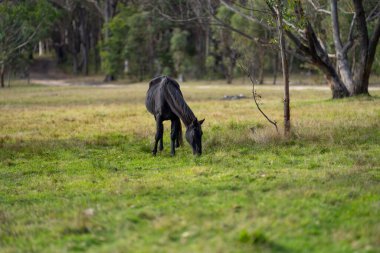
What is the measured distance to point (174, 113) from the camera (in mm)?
13195

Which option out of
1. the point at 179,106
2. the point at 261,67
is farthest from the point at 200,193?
the point at 261,67

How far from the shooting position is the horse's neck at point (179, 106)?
1262 cm

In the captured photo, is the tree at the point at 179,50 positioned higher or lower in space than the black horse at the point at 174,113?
higher

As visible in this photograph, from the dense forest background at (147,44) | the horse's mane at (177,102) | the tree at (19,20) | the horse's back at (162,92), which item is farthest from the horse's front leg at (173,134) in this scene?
the dense forest background at (147,44)

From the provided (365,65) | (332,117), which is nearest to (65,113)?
(332,117)

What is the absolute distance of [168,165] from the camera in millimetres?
11633

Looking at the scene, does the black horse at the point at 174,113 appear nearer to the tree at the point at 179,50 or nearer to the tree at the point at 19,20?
the tree at the point at 19,20

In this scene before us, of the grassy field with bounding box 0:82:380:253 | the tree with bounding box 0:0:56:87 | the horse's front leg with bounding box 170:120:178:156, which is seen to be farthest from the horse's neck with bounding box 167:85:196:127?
the tree with bounding box 0:0:56:87

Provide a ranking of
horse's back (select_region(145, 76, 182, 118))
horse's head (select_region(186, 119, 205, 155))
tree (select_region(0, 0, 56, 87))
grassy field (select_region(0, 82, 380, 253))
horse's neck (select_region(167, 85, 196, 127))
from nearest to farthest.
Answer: grassy field (select_region(0, 82, 380, 253)) < horse's head (select_region(186, 119, 205, 155)) < horse's neck (select_region(167, 85, 196, 127)) < horse's back (select_region(145, 76, 182, 118)) < tree (select_region(0, 0, 56, 87))

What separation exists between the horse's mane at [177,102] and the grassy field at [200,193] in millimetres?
953

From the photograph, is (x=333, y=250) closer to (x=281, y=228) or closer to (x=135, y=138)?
(x=281, y=228)

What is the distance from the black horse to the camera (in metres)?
Result: 12.6

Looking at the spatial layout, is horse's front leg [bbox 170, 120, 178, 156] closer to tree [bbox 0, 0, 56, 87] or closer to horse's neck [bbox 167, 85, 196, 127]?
horse's neck [bbox 167, 85, 196, 127]

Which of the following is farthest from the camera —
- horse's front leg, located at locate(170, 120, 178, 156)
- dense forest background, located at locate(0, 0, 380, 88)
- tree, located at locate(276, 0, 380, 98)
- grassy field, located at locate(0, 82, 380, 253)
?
dense forest background, located at locate(0, 0, 380, 88)
